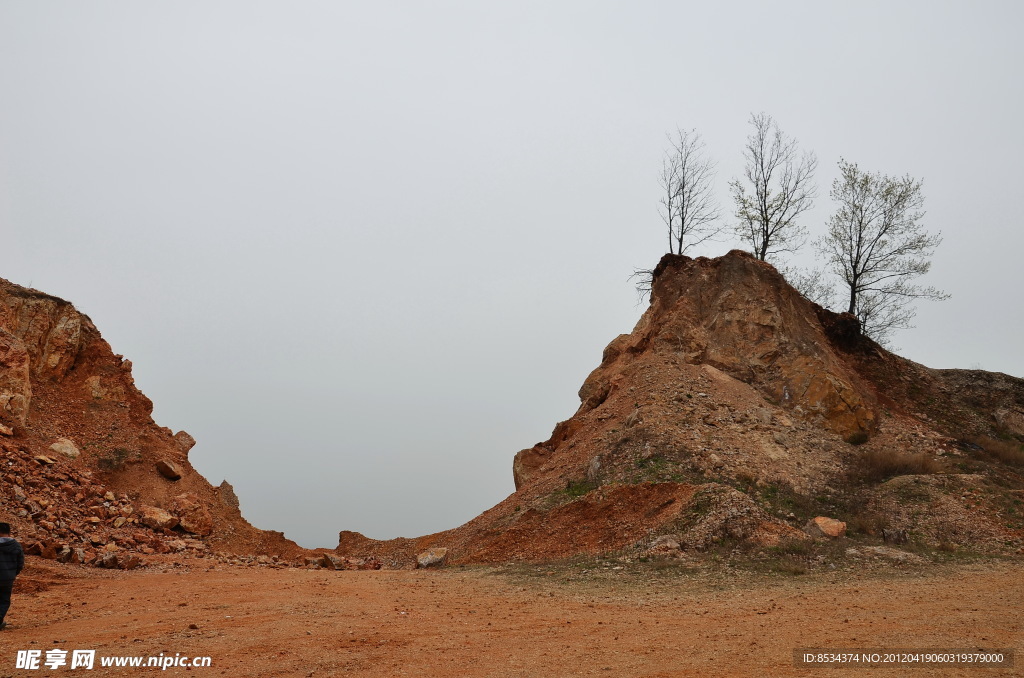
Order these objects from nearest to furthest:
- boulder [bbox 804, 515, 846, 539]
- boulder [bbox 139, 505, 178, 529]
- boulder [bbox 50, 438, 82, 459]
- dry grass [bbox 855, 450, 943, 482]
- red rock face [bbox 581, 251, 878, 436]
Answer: boulder [bbox 804, 515, 846, 539], boulder [bbox 139, 505, 178, 529], boulder [bbox 50, 438, 82, 459], dry grass [bbox 855, 450, 943, 482], red rock face [bbox 581, 251, 878, 436]

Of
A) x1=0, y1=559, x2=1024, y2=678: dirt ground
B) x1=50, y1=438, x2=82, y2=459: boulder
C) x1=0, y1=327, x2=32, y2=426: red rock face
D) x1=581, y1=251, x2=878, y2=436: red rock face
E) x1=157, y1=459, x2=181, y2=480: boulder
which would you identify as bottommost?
x1=0, y1=559, x2=1024, y2=678: dirt ground

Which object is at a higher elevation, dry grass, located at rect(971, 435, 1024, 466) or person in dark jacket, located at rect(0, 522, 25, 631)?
dry grass, located at rect(971, 435, 1024, 466)

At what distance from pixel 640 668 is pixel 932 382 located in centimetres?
2310

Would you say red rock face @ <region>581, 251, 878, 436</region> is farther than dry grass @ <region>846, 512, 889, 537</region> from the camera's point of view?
Yes

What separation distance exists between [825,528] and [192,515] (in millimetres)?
16660

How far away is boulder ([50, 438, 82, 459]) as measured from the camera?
1817 centimetres

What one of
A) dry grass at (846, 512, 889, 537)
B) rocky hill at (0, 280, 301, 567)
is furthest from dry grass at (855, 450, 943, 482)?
rocky hill at (0, 280, 301, 567)

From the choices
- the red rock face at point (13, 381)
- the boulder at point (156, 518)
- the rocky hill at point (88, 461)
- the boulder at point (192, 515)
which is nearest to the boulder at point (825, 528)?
the rocky hill at point (88, 461)

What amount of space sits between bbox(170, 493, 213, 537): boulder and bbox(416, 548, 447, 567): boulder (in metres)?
6.02

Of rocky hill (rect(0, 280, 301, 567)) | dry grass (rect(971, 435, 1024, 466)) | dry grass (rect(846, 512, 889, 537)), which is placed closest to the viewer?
rocky hill (rect(0, 280, 301, 567))

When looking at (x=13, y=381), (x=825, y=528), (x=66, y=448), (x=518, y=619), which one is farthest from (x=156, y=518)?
(x=825, y=528)

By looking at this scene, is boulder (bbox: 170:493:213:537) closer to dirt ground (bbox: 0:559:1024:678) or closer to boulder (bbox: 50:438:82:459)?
boulder (bbox: 50:438:82:459)

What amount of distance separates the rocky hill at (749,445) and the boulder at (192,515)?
215 inches

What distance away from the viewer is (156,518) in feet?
58.1
